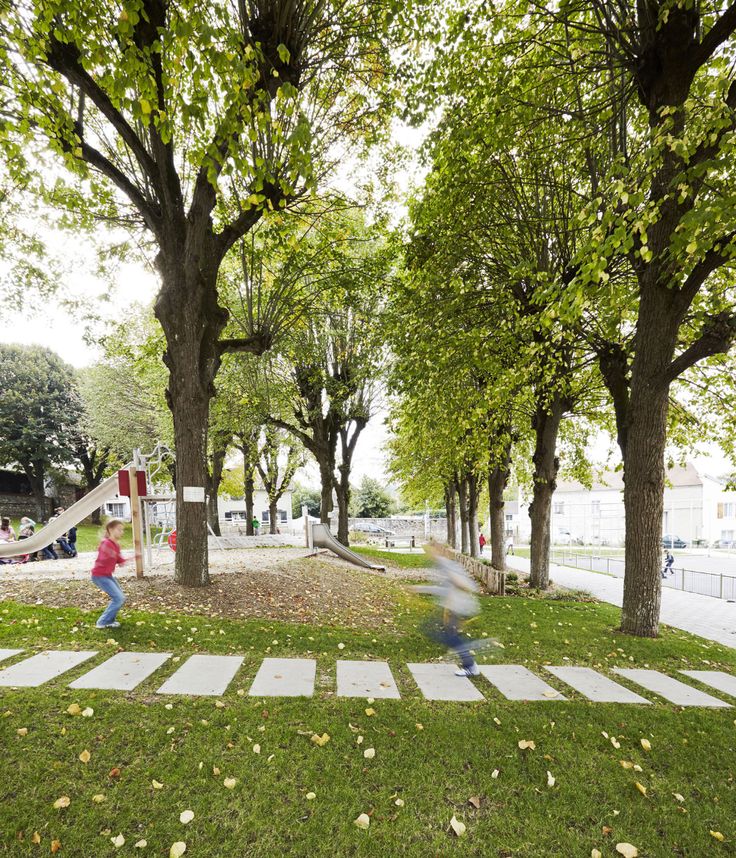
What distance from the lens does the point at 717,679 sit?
204 inches

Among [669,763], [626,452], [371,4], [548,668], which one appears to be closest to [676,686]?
[548,668]

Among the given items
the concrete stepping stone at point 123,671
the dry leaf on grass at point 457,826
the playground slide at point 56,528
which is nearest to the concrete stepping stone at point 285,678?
the concrete stepping stone at point 123,671

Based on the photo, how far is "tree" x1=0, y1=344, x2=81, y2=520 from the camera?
98.7 feet

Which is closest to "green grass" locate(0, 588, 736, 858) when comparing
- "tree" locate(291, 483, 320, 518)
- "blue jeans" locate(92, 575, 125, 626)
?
"blue jeans" locate(92, 575, 125, 626)

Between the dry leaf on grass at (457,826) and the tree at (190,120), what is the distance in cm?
556

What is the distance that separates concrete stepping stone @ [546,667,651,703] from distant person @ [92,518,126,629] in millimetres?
5303

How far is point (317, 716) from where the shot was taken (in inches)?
143

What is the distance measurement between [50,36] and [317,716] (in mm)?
8326

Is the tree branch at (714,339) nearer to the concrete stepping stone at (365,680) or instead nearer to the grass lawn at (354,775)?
the grass lawn at (354,775)

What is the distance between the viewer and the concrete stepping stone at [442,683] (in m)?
Answer: 4.14

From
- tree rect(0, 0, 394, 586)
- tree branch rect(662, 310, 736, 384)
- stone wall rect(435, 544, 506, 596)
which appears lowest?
stone wall rect(435, 544, 506, 596)

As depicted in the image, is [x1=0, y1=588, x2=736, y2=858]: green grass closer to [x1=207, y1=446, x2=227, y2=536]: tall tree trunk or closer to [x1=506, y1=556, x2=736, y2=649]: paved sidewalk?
[x1=506, y1=556, x2=736, y2=649]: paved sidewalk

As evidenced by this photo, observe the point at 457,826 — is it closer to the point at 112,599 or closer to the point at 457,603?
the point at 457,603

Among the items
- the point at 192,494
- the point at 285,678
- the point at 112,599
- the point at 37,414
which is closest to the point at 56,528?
the point at 192,494
